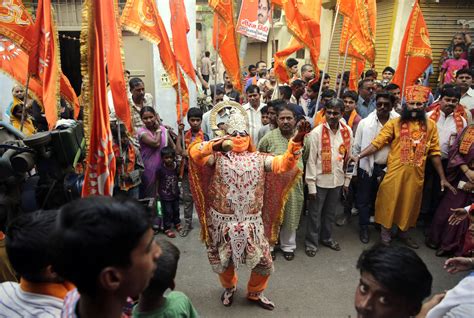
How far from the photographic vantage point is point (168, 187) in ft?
14.3

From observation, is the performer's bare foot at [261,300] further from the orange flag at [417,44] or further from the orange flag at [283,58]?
the orange flag at [417,44]

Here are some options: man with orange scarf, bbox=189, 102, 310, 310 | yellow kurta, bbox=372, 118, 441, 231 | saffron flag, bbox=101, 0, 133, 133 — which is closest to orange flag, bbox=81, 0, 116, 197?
saffron flag, bbox=101, 0, 133, 133

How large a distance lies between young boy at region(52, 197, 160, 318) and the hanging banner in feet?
14.9

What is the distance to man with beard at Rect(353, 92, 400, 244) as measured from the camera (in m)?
4.18

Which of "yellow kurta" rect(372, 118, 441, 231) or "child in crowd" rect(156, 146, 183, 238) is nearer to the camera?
"yellow kurta" rect(372, 118, 441, 231)

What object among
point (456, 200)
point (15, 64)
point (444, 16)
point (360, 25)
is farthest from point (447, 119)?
point (444, 16)

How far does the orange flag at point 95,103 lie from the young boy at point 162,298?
1.04 metres

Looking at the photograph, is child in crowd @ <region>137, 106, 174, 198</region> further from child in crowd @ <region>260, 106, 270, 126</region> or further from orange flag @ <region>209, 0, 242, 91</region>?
orange flag @ <region>209, 0, 242, 91</region>

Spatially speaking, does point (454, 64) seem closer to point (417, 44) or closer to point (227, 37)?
point (417, 44)

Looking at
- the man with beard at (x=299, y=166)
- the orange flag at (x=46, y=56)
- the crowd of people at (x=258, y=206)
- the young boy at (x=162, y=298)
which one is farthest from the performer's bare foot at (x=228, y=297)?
the orange flag at (x=46, y=56)

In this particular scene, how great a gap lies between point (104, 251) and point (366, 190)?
395 cm

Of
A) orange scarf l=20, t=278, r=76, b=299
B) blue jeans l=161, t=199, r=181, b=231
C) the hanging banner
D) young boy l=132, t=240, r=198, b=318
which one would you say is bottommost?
blue jeans l=161, t=199, r=181, b=231

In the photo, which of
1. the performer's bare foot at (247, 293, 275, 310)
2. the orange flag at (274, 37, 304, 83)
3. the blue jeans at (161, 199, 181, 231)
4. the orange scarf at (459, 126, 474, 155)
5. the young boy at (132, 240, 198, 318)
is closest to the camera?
the young boy at (132, 240, 198, 318)

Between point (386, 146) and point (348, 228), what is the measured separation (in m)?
1.25
